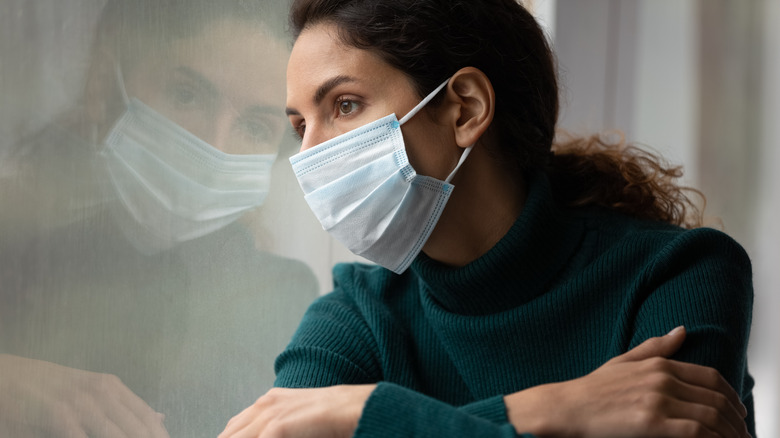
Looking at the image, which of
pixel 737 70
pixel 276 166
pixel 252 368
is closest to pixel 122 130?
pixel 276 166

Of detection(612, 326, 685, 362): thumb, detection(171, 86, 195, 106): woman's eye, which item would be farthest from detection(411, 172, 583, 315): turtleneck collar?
detection(171, 86, 195, 106): woman's eye

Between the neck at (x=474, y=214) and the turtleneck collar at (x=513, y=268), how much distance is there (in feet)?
0.11

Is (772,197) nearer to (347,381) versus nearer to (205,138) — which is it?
(347,381)

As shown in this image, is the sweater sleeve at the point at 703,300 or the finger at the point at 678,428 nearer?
the finger at the point at 678,428

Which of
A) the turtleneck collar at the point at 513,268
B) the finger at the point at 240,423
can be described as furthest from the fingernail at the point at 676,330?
the finger at the point at 240,423

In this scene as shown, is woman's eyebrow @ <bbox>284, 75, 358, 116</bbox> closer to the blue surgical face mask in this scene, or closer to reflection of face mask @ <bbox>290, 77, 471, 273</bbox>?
reflection of face mask @ <bbox>290, 77, 471, 273</bbox>

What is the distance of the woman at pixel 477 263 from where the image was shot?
3.15 ft

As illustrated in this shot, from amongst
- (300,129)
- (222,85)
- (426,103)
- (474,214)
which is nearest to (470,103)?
(426,103)

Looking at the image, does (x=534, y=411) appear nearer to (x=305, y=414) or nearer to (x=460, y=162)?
(x=305, y=414)

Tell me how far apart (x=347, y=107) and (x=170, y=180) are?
29cm

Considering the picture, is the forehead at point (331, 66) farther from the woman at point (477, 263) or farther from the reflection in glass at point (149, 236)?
the reflection in glass at point (149, 236)

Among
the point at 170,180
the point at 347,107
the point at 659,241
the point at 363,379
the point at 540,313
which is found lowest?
the point at 363,379

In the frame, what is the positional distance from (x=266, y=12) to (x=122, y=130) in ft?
1.23

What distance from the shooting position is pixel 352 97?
110 cm
